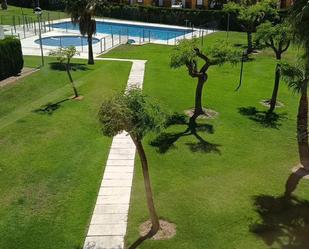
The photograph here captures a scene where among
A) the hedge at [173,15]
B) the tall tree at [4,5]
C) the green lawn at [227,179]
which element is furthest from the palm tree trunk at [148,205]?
the tall tree at [4,5]

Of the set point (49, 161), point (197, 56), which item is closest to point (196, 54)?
point (197, 56)

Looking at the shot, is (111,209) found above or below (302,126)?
below

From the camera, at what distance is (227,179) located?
1686cm

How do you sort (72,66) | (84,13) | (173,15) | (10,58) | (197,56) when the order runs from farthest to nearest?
(173,15) < (84,13) < (72,66) < (10,58) < (197,56)

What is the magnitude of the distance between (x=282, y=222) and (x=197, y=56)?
11.1 meters

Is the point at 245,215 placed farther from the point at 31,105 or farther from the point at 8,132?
the point at 31,105

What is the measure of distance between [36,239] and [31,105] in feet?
42.8

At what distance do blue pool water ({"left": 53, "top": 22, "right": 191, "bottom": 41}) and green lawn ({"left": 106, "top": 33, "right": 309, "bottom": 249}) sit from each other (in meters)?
24.4

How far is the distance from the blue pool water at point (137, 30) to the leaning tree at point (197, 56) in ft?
88.7

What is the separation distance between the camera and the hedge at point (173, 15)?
174ft

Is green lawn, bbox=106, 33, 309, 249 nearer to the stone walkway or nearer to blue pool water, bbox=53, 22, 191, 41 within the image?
the stone walkway

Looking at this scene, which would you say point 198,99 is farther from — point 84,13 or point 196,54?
point 84,13

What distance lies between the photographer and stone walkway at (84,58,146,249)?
1316 centimetres

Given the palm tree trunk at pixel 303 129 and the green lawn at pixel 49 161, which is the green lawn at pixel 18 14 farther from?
the palm tree trunk at pixel 303 129
